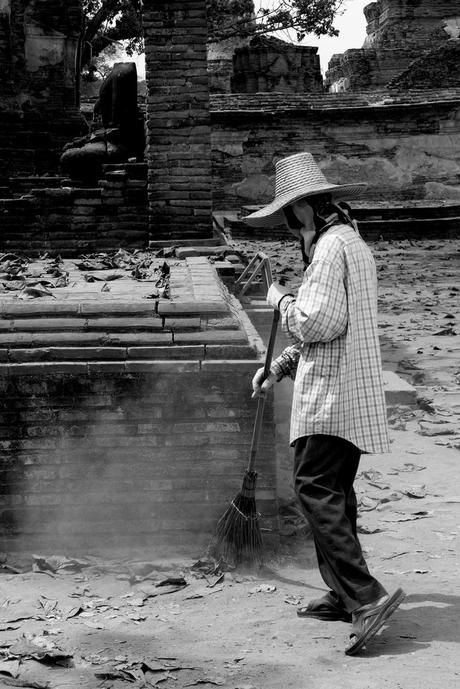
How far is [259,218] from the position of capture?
3715mm

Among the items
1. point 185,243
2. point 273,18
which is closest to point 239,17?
point 273,18

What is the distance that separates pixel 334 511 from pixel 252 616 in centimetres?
57

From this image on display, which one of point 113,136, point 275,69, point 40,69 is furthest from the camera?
point 275,69

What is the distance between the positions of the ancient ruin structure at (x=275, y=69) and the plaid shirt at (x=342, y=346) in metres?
21.3

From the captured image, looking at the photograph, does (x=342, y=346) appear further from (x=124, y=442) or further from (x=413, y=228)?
(x=413, y=228)

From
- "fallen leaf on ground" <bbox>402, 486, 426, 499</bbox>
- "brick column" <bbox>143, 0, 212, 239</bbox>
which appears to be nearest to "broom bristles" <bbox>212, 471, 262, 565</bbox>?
"fallen leaf on ground" <bbox>402, 486, 426, 499</bbox>

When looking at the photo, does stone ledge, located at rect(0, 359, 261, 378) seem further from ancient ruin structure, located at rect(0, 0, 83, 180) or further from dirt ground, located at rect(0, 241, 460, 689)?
ancient ruin structure, located at rect(0, 0, 83, 180)

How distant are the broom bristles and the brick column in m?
5.33

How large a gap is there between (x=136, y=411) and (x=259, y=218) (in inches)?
41.0

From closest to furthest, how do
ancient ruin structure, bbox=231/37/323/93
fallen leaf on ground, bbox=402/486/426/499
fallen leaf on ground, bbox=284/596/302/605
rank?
fallen leaf on ground, bbox=284/596/302/605, fallen leaf on ground, bbox=402/486/426/499, ancient ruin structure, bbox=231/37/323/93

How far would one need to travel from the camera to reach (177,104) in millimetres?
8883

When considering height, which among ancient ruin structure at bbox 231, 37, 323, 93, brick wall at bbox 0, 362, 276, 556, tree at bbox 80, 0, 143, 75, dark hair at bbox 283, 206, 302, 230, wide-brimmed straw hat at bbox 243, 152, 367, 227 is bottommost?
brick wall at bbox 0, 362, 276, 556

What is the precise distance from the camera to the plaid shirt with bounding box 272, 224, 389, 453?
3.31 m

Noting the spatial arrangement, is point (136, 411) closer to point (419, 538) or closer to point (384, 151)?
point (419, 538)
